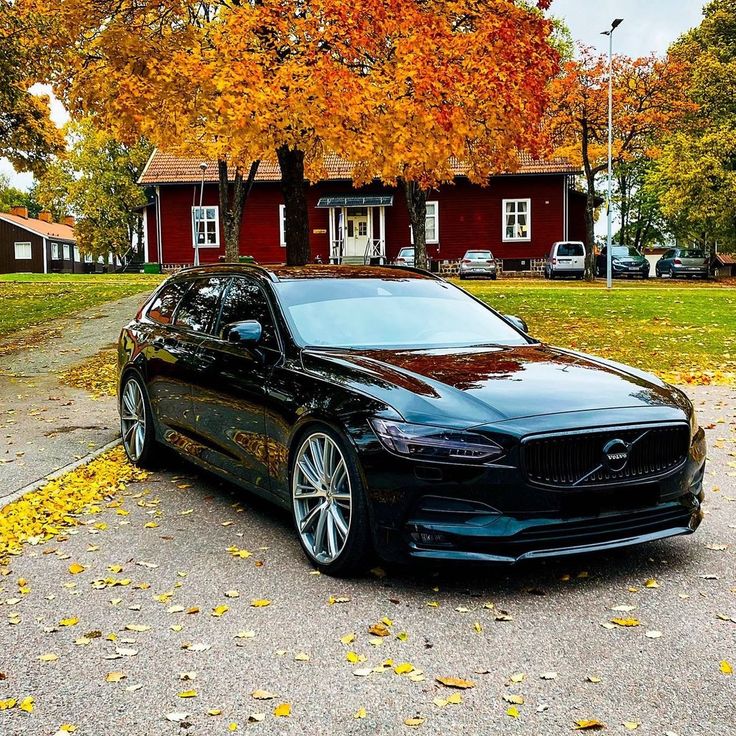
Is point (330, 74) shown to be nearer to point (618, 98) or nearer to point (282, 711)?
point (282, 711)

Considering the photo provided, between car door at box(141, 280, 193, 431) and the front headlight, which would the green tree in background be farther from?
the front headlight

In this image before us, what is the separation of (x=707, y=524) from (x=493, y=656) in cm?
251

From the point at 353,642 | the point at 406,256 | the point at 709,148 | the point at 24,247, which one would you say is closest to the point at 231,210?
the point at 406,256

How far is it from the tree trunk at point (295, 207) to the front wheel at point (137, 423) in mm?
10312

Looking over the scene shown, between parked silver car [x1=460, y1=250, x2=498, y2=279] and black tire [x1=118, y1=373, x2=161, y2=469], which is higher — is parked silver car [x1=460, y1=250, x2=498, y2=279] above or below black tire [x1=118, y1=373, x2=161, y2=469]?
above

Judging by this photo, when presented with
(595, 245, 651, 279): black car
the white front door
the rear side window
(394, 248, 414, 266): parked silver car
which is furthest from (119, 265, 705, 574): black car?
(595, 245, 651, 279): black car

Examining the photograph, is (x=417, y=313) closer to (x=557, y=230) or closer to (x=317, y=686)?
(x=317, y=686)

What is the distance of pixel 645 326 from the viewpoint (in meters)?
17.7

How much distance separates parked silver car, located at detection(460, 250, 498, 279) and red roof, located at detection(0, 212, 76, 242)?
49146mm

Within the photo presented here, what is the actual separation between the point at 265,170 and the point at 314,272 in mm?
38422

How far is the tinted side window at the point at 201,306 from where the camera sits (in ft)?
22.1

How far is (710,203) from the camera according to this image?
4203cm

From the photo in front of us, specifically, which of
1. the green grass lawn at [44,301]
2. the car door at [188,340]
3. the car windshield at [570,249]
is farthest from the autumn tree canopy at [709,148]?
the car door at [188,340]

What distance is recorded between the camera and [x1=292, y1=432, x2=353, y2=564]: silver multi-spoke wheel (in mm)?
4781
